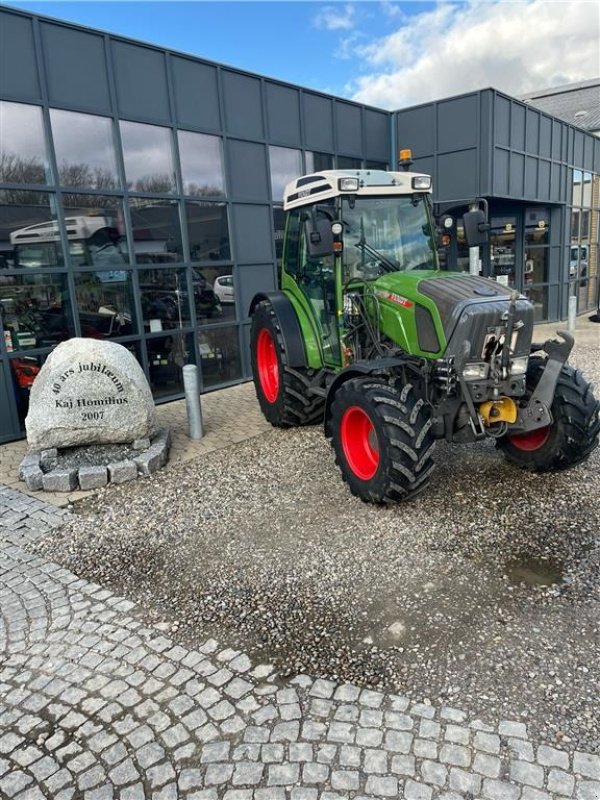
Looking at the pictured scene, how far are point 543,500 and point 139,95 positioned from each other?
267 inches

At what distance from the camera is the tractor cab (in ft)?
17.5

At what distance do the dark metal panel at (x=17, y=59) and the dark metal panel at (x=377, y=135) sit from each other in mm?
6201

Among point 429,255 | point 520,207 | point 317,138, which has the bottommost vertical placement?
point 429,255

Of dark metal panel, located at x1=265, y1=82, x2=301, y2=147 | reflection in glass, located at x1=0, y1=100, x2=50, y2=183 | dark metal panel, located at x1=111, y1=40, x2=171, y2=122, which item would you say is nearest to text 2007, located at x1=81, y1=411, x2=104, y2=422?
reflection in glass, located at x1=0, y1=100, x2=50, y2=183

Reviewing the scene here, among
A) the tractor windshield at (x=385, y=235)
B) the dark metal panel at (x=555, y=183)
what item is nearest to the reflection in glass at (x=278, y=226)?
the tractor windshield at (x=385, y=235)

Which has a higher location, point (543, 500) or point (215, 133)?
point (215, 133)

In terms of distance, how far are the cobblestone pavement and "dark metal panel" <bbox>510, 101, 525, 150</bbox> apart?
11.6 metres

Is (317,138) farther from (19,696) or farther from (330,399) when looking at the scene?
(19,696)

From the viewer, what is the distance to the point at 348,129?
10.6 m

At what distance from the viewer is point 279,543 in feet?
13.9

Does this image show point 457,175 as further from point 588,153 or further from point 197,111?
point 588,153

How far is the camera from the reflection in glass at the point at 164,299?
8055mm

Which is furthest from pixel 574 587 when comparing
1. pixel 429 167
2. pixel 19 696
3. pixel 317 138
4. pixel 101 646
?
pixel 429 167

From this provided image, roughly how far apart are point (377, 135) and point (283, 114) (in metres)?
2.64
